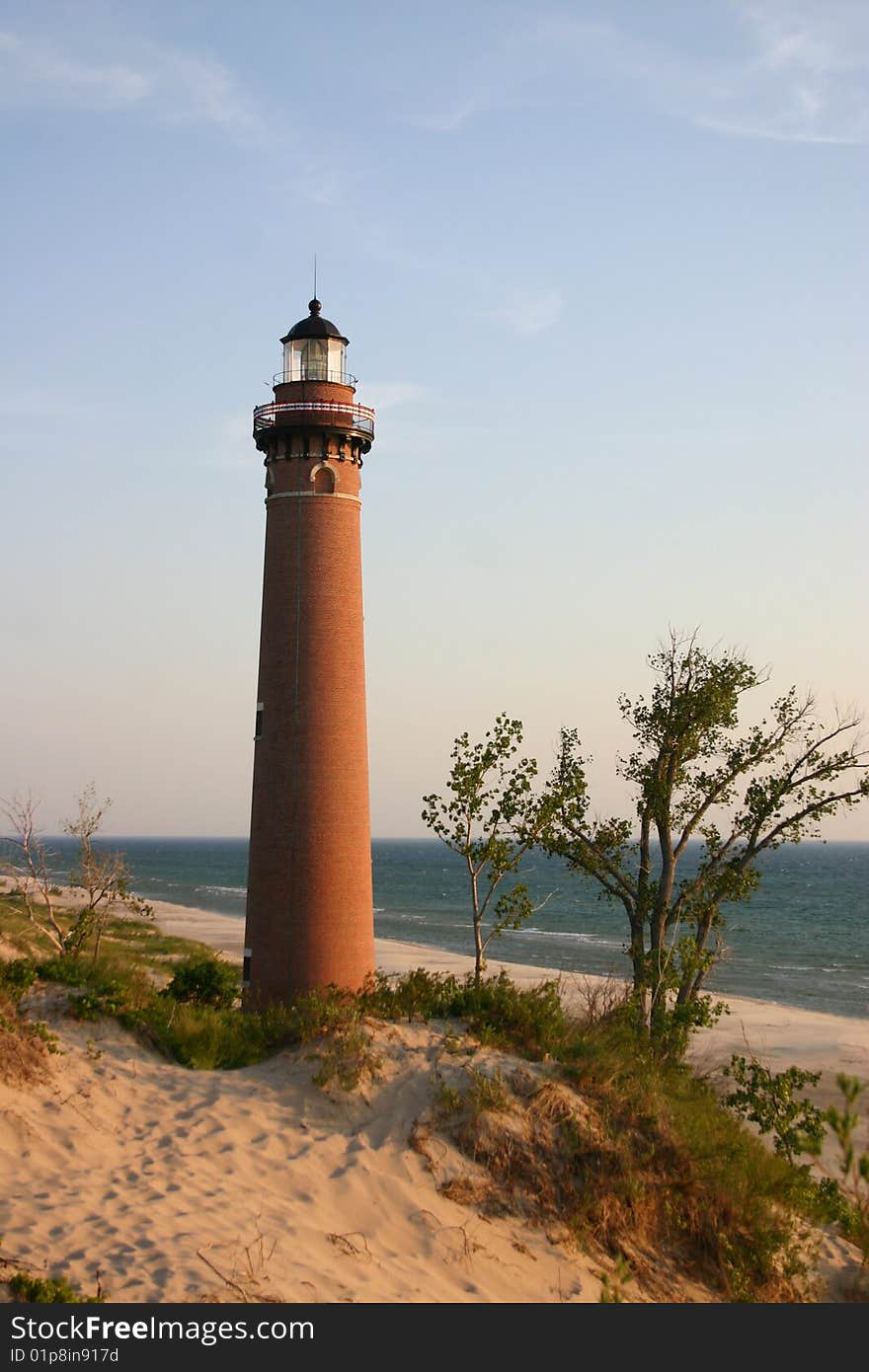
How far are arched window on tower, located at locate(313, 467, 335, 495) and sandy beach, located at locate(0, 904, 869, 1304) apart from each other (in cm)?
1206

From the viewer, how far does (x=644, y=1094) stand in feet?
54.1

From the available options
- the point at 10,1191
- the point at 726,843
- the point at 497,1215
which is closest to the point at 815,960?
the point at 726,843

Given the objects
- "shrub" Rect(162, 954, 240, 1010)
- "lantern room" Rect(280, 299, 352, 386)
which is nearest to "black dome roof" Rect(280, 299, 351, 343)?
"lantern room" Rect(280, 299, 352, 386)

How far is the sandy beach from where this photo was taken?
11352mm

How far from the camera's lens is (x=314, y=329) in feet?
84.5

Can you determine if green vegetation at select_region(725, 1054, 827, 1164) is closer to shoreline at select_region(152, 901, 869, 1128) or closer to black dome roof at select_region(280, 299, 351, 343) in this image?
shoreline at select_region(152, 901, 869, 1128)

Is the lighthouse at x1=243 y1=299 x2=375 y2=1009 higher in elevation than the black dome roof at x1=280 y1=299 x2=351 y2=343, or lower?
lower

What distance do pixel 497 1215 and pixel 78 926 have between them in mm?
14294

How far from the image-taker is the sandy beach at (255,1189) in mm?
11352

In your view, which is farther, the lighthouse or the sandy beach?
the lighthouse

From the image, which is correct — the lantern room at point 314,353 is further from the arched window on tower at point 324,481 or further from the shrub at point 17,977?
the shrub at point 17,977

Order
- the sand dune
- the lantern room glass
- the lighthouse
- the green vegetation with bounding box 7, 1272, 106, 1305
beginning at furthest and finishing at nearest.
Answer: the lantern room glass → the lighthouse → the sand dune → the green vegetation with bounding box 7, 1272, 106, 1305
